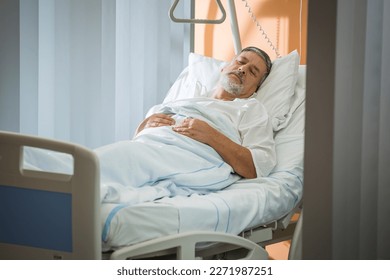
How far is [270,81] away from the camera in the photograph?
9.77 ft

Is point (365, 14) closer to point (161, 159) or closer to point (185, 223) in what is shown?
point (185, 223)

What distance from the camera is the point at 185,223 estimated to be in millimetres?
1948

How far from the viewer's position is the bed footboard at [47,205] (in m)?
1.65

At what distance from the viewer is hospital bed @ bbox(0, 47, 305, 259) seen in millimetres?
1668

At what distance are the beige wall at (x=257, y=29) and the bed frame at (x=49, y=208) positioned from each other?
178 centimetres

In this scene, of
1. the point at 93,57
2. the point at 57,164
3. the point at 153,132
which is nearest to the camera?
the point at 57,164

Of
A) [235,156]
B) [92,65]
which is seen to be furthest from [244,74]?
[92,65]

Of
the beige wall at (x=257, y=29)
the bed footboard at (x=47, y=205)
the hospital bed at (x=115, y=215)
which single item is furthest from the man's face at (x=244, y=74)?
the bed footboard at (x=47, y=205)

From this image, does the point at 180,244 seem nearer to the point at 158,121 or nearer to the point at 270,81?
the point at 158,121

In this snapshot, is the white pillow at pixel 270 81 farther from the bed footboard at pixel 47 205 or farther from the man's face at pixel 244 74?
the bed footboard at pixel 47 205

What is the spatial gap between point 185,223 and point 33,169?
0.48 m

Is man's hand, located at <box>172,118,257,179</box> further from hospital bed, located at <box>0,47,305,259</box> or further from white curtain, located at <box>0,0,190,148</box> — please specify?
white curtain, located at <box>0,0,190,148</box>

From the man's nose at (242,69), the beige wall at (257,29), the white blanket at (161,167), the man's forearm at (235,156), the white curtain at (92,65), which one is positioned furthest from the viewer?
the beige wall at (257,29)
